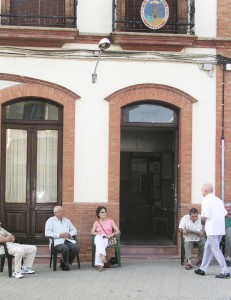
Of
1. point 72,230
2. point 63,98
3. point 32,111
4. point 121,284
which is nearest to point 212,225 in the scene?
point 121,284

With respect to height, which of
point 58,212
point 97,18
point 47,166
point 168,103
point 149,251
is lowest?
point 149,251

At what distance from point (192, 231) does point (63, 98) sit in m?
4.05

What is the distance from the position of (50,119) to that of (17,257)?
3.61 meters

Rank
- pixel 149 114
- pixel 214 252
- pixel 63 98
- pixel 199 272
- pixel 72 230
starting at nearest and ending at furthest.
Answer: pixel 214 252
pixel 199 272
pixel 72 230
pixel 63 98
pixel 149 114

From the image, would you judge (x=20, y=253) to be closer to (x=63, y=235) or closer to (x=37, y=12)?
(x=63, y=235)

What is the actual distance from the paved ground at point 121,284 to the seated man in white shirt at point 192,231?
49 cm

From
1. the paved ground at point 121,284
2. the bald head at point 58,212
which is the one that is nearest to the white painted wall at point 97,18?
the bald head at point 58,212

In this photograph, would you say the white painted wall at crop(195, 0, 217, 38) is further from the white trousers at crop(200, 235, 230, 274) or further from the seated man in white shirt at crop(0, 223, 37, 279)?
the seated man in white shirt at crop(0, 223, 37, 279)

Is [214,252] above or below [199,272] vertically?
above

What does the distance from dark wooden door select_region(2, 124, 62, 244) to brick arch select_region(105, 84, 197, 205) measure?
128 centimetres

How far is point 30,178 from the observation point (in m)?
13.7

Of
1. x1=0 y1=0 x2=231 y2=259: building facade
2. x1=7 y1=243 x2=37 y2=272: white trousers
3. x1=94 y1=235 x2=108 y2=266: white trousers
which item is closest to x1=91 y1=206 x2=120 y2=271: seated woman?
x1=94 y1=235 x2=108 y2=266: white trousers

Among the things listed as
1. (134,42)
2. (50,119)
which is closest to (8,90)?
(50,119)

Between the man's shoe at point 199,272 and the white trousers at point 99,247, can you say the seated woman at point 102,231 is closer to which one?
the white trousers at point 99,247
